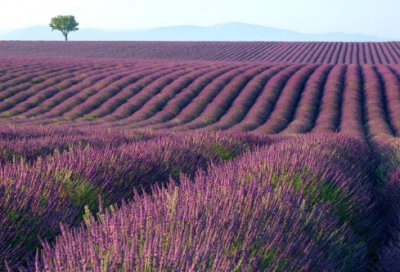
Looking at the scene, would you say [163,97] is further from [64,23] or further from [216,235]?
[64,23]

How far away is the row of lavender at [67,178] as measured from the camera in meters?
→ 3.01

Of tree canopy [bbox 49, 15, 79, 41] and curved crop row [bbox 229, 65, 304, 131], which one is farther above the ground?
tree canopy [bbox 49, 15, 79, 41]

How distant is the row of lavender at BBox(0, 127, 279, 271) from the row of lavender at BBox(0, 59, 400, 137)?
322 inches

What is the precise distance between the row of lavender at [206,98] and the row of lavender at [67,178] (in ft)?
26.9

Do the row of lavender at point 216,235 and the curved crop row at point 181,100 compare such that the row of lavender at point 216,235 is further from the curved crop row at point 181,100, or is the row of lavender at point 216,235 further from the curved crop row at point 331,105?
the curved crop row at point 331,105

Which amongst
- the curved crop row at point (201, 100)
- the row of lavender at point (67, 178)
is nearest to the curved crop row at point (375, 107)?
the curved crop row at point (201, 100)

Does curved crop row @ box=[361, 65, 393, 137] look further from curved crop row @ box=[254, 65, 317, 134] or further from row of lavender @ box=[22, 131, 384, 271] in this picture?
row of lavender @ box=[22, 131, 384, 271]

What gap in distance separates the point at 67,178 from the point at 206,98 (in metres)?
17.3

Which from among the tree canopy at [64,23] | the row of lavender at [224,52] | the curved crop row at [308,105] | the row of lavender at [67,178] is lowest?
the curved crop row at [308,105]

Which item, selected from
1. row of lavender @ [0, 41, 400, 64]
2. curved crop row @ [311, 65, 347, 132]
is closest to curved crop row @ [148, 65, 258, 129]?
curved crop row @ [311, 65, 347, 132]

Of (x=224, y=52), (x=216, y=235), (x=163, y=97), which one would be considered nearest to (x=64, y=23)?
(x=224, y=52)

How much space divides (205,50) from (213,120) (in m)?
41.3

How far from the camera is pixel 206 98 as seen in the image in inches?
826

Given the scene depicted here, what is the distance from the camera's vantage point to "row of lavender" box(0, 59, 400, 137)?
16609 mm
